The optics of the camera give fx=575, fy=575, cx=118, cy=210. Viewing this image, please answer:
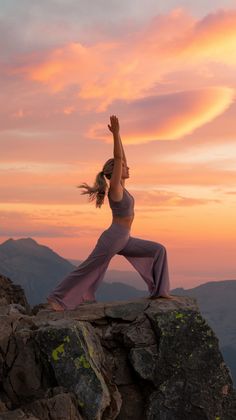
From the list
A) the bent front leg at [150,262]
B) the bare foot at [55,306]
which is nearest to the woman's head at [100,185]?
the bent front leg at [150,262]

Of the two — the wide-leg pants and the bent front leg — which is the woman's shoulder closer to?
the wide-leg pants

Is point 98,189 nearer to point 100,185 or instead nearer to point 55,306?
point 100,185

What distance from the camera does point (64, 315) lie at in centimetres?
1491

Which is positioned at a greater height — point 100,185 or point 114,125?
point 114,125

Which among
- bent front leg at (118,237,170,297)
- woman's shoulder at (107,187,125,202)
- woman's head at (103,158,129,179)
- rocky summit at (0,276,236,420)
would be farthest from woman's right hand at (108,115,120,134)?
rocky summit at (0,276,236,420)

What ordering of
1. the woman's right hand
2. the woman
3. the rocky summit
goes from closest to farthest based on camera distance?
the rocky summit
the woman's right hand
the woman

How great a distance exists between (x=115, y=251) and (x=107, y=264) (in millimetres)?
422

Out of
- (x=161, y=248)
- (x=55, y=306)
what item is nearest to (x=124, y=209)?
(x=161, y=248)

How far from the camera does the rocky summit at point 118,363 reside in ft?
40.1

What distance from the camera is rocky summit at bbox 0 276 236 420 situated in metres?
12.2

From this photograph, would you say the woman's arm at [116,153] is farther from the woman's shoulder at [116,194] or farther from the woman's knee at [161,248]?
the woman's knee at [161,248]

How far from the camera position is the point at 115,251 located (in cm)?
1527

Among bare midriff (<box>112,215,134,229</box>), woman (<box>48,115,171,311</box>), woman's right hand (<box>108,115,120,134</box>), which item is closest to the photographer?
woman's right hand (<box>108,115,120,134</box>)

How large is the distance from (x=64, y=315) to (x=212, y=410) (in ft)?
14.3
